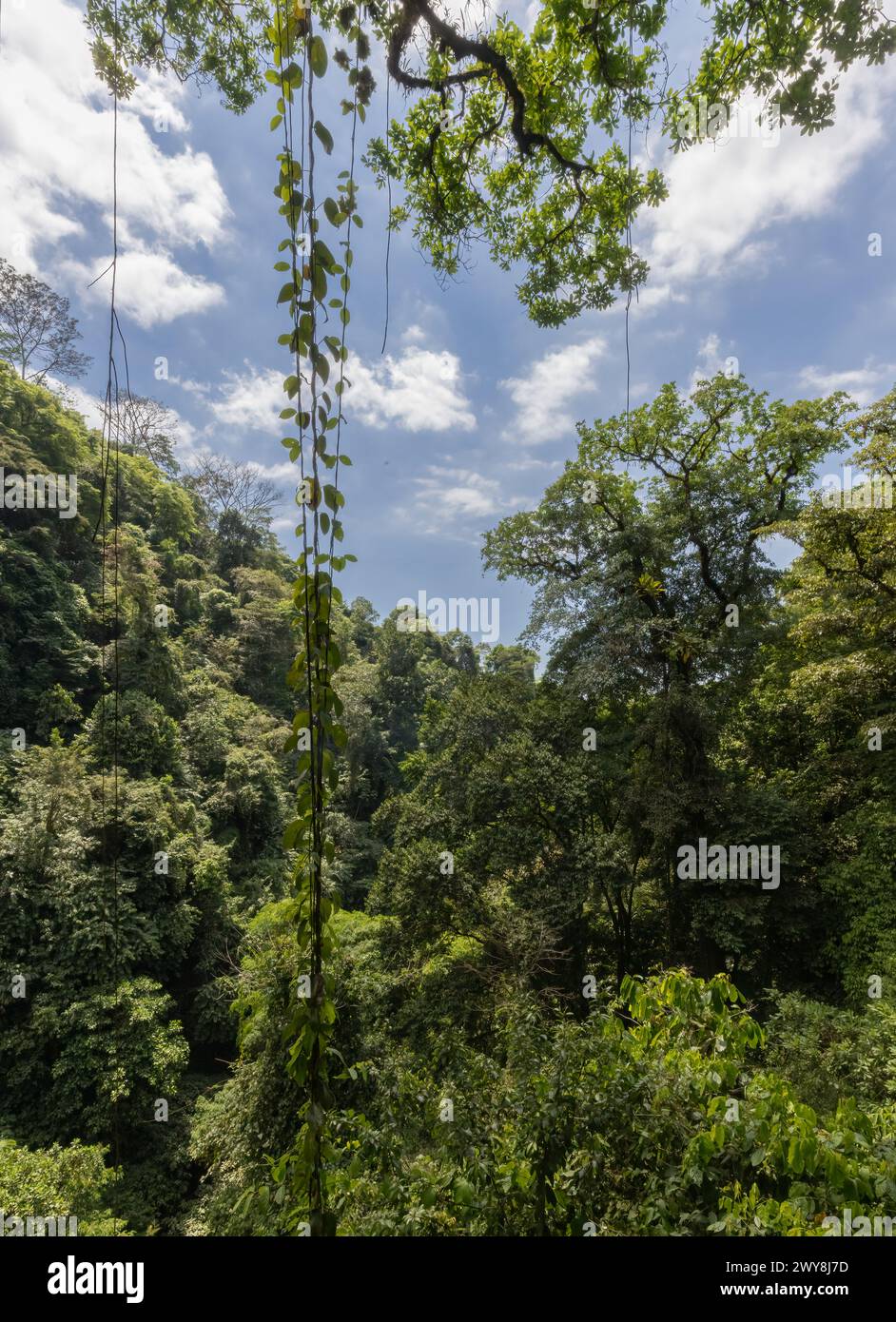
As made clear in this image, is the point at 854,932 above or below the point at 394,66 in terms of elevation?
below

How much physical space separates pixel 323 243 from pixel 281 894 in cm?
1592

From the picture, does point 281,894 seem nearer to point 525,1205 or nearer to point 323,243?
point 525,1205

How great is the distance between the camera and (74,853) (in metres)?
10.2

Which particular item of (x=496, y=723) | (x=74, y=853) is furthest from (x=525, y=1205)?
(x=74, y=853)

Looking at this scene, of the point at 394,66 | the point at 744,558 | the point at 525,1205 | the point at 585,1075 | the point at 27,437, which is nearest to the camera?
the point at 525,1205

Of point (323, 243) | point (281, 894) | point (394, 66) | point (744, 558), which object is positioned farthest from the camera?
point (281, 894)

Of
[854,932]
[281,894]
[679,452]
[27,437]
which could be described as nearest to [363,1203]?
[854,932]

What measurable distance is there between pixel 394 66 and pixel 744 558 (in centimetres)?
853

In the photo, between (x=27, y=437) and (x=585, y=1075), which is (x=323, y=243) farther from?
(x=27, y=437)

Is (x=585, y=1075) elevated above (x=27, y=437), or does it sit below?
below

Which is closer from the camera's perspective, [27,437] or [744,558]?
[744,558]
